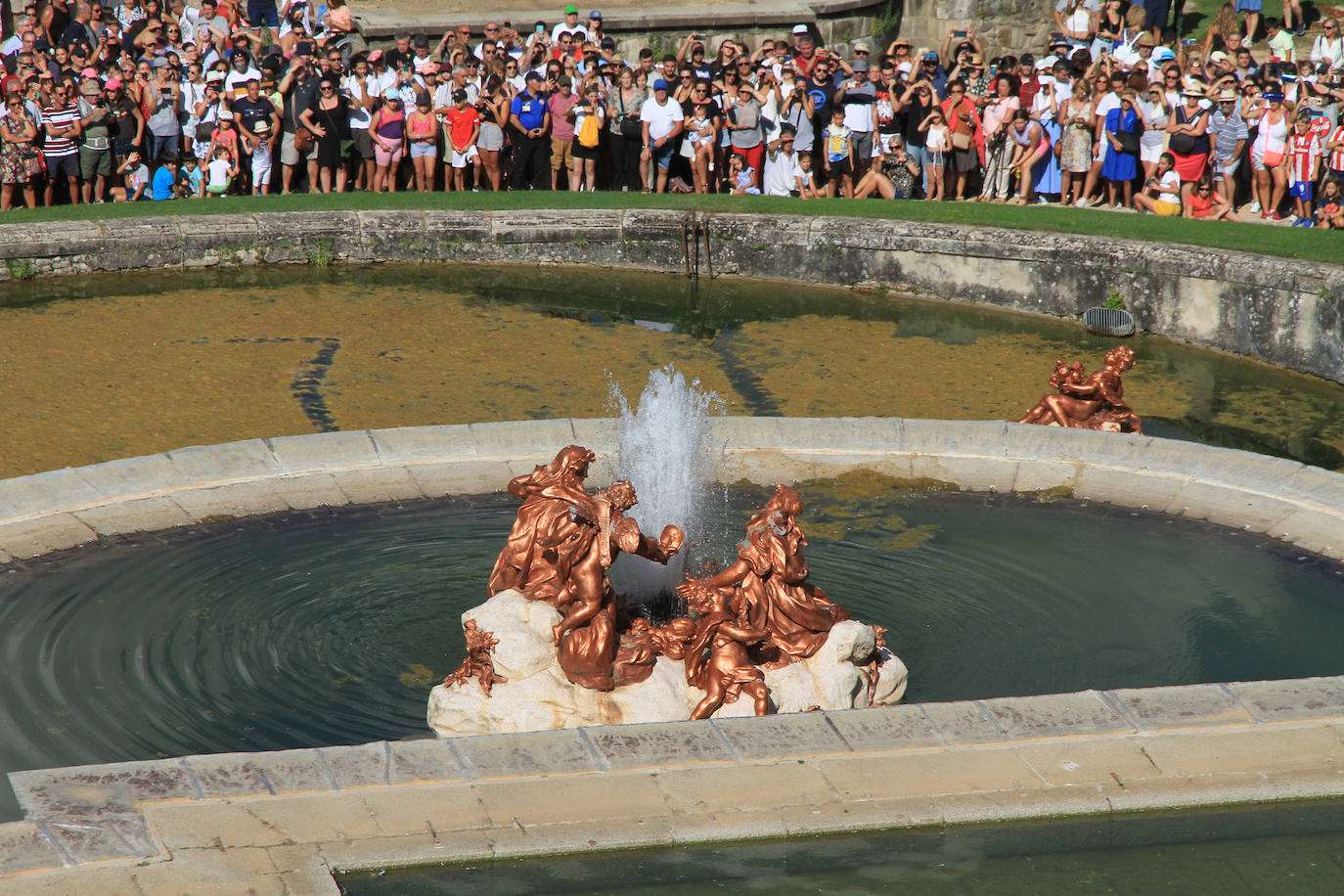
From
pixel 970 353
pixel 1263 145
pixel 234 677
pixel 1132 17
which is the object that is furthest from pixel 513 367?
pixel 1132 17

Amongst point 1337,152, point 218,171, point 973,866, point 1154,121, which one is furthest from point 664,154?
point 973,866

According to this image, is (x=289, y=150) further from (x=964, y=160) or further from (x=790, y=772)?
(x=790, y=772)

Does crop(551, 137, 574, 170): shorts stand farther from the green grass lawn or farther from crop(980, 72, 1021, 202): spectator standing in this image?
crop(980, 72, 1021, 202): spectator standing

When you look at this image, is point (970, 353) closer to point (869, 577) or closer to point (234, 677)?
point (869, 577)

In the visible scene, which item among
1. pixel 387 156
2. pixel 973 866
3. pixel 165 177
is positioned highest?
pixel 387 156

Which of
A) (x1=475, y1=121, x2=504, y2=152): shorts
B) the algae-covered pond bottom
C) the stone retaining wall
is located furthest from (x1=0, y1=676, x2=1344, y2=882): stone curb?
(x1=475, y1=121, x2=504, y2=152): shorts

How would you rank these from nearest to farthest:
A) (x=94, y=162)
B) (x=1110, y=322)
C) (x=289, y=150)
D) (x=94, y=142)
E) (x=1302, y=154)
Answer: (x=1110, y=322) < (x=1302, y=154) < (x=94, y=142) < (x=94, y=162) < (x=289, y=150)

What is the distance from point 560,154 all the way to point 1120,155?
6.03 metres

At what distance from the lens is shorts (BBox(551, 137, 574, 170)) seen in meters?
16.4

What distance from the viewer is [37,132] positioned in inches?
593

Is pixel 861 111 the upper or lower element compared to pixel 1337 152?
upper

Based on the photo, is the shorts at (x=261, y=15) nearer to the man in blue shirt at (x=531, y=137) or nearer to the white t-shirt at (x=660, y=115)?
the man in blue shirt at (x=531, y=137)

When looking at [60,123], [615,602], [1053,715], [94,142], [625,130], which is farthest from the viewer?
[625,130]

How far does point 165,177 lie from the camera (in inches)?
634
